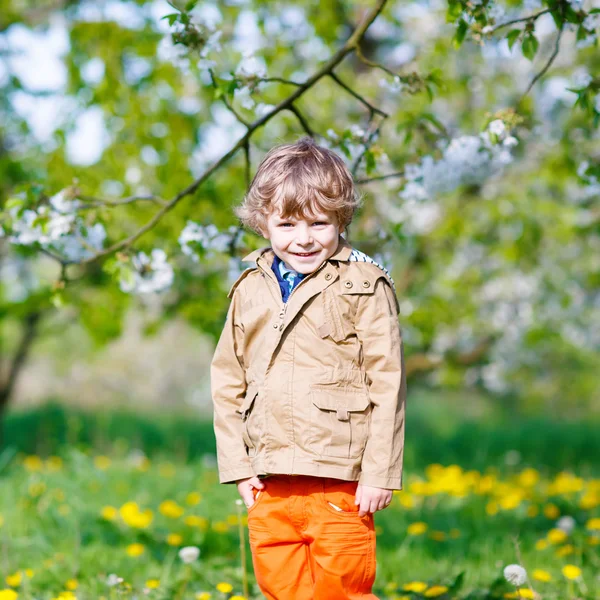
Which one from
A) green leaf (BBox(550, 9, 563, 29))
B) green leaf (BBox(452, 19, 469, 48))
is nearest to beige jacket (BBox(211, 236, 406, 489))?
green leaf (BBox(452, 19, 469, 48))

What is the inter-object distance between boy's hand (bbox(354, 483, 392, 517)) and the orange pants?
51 millimetres

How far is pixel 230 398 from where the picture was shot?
215 centimetres

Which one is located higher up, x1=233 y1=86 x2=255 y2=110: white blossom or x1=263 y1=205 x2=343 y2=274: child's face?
x1=233 y1=86 x2=255 y2=110: white blossom

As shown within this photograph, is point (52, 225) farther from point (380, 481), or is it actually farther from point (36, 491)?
point (36, 491)

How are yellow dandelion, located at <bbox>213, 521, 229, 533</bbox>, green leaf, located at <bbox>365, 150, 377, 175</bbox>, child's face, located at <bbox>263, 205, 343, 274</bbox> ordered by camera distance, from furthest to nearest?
1. yellow dandelion, located at <bbox>213, 521, 229, 533</bbox>
2. green leaf, located at <bbox>365, 150, 377, 175</bbox>
3. child's face, located at <bbox>263, 205, 343, 274</bbox>

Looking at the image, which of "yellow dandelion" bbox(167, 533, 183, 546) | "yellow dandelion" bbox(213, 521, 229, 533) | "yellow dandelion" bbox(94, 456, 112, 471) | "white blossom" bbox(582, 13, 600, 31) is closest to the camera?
"white blossom" bbox(582, 13, 600, 31)

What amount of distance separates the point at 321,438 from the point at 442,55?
12.7 feet

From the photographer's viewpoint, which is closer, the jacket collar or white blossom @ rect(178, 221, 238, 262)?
the jacket collar

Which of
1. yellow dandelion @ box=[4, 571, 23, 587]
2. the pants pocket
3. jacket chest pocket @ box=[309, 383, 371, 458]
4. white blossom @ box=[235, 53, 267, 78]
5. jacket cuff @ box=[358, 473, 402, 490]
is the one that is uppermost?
white blossom @ box=[235, 53, 267, 78]

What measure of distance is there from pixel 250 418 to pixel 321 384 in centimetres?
23

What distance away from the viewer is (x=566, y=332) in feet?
23.8

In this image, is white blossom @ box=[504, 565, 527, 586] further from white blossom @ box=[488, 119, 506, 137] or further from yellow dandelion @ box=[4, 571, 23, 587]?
yellow dandelion @ box=[4, 571, 23, 587]

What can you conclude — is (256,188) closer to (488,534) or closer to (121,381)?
(488,534)

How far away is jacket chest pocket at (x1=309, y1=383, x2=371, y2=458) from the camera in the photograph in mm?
1944
